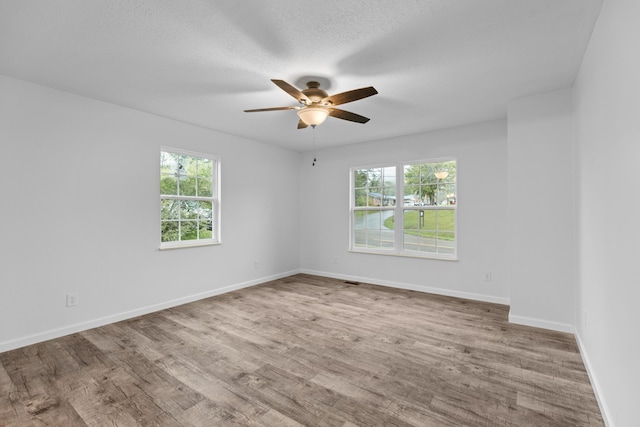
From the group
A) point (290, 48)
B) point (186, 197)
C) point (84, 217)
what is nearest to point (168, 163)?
point (186, 197)

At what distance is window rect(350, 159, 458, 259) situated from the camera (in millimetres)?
4816

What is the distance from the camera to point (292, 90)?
8.44 ft

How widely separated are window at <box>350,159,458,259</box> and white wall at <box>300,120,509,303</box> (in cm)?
14

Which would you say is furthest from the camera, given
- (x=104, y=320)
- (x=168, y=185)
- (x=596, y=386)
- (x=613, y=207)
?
(x=168, y=185)

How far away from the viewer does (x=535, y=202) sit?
3400 millimetres

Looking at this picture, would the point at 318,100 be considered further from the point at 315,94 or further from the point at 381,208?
the point at 381,208

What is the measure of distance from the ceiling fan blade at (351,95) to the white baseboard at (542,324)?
3013mm

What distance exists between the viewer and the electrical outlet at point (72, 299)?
324cm

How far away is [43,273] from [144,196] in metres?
1.29

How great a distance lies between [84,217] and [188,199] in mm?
1297

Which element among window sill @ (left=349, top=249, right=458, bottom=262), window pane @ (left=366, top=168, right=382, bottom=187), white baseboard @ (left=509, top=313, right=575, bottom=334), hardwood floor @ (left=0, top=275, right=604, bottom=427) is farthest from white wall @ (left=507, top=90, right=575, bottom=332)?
window pane @ (left=366, top=168, right=382, bottom=187)

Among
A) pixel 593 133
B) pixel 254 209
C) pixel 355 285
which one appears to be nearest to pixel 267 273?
pixel 254 209

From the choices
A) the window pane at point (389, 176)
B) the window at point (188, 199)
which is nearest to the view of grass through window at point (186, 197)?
the window at point (188, 199)

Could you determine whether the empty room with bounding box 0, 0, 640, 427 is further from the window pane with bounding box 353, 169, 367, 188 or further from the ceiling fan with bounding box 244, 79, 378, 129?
the window pane with bounding box 353, 169, 367, 188
